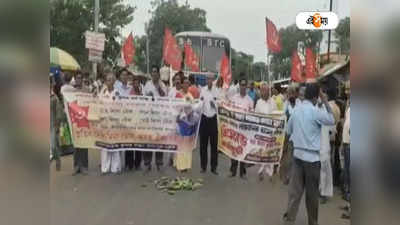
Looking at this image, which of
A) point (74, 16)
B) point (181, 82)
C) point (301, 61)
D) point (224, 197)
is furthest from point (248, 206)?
point (74, 16)

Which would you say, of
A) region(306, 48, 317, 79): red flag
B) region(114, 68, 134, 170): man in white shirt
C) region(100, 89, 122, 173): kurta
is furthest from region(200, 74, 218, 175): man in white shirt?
region(306, 48, 317, 79): red flag

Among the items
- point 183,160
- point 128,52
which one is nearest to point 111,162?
point 183,160

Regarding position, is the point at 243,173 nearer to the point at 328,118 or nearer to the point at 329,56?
the point at 328,118

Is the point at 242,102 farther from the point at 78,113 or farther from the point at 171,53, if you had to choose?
the point at 171,53

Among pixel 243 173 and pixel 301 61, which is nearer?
pixel 243 173

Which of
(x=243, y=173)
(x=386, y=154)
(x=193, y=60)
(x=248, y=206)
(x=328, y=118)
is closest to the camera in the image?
(x=386, y=154)

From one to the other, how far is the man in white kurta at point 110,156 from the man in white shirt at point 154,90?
41 centimetres

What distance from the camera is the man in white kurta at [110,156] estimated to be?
258 inches

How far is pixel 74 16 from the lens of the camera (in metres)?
13.3

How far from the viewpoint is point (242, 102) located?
22.2 ft

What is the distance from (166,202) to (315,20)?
310 centimetres

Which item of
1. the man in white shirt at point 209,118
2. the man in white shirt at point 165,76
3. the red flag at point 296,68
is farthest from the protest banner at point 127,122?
the red flag at point 296,68

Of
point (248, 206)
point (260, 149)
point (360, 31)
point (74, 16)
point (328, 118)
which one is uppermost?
point (74, 16)

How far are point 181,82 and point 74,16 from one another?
757cm
